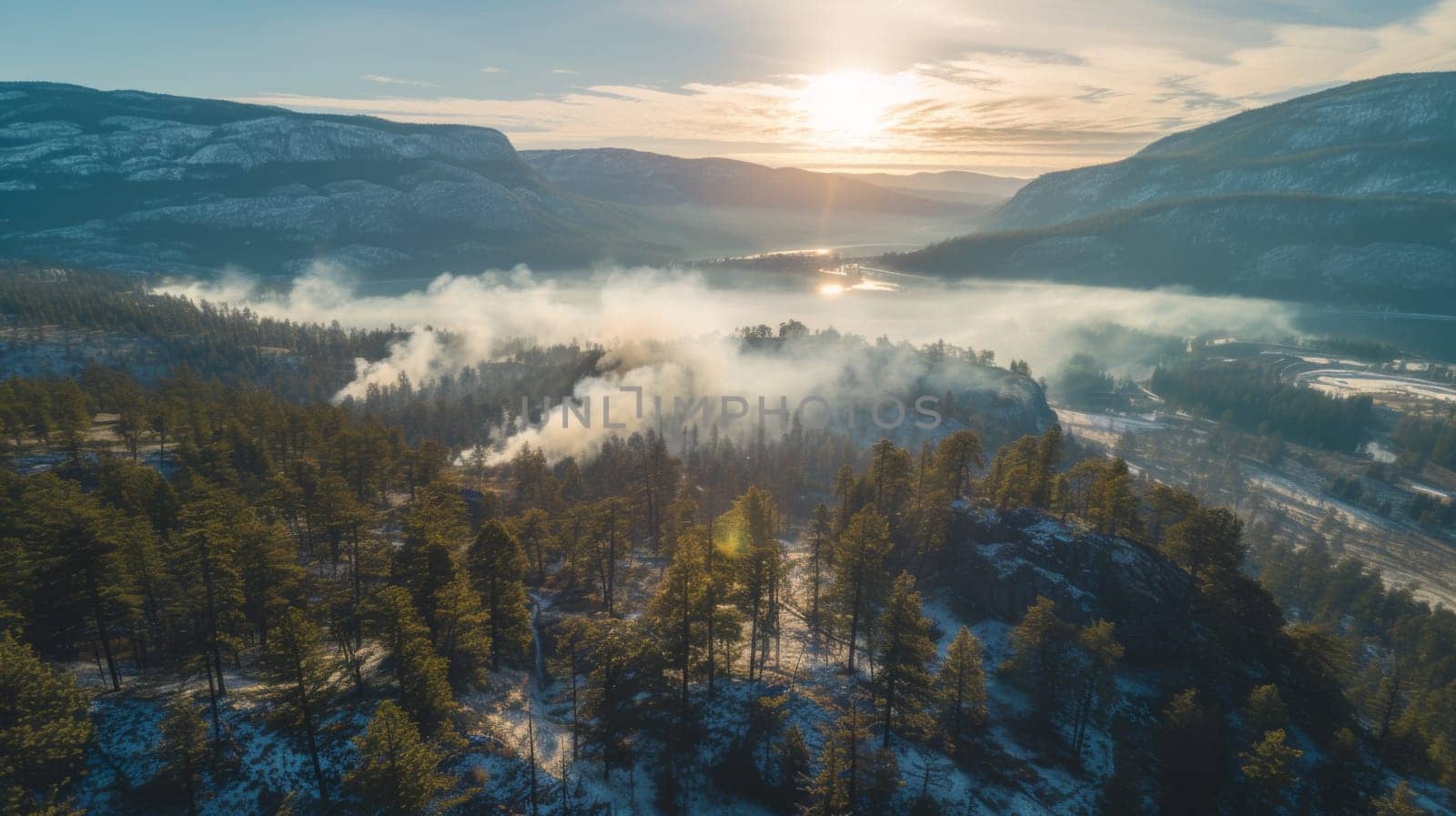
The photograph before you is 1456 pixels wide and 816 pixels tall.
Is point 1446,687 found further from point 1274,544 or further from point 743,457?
point 743,457

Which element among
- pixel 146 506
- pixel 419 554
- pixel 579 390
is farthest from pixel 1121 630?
pixel 579 390

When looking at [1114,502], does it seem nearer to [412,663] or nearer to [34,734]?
[412,663]

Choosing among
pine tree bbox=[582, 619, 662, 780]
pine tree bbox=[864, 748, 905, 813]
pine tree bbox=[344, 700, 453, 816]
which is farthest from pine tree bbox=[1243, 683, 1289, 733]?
pine tree bbox=[344, 700, 453, 816]

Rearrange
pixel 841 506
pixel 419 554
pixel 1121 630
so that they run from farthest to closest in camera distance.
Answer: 1. pixel 841 506
2. pixel 1121 630
3. pixel 419 554

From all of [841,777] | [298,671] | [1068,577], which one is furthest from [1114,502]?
[298,671]

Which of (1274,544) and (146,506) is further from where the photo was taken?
A: (1274,544)

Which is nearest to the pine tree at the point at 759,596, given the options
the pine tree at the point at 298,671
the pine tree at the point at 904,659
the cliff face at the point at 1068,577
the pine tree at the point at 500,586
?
the pine tree at the point at 904,659
